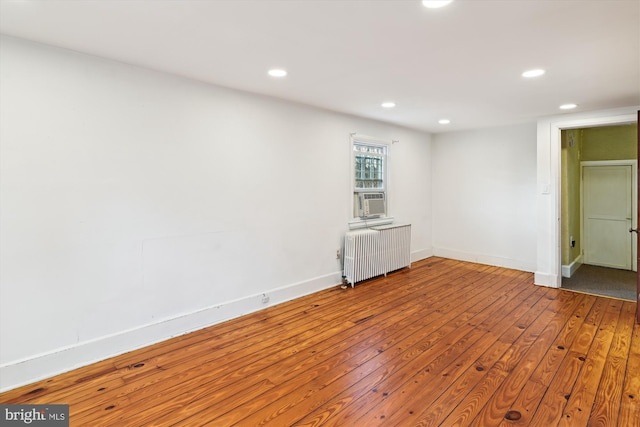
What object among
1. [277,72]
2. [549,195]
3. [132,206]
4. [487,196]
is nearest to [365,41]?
[277,72]

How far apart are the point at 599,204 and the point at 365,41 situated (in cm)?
583

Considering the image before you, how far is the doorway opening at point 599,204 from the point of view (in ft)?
16.7

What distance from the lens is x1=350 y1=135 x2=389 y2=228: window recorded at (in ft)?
16.3

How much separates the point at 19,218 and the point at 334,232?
129 inches

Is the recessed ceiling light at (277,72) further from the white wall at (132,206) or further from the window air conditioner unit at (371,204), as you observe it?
the window air conditioner unit at (371,204)

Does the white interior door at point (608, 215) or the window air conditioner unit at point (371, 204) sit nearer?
the window air conditioner unit at point (371, 204)

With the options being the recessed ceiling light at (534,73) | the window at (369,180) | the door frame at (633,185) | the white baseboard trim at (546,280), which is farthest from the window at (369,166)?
the door frame at (633,185)

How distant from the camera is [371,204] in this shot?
507 centimetres

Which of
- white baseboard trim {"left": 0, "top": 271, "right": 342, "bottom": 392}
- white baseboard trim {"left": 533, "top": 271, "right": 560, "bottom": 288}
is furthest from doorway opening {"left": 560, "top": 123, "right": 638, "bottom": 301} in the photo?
white baseboard trim {"left": 0, "top": 271, "right": 342, "bottom": 392}

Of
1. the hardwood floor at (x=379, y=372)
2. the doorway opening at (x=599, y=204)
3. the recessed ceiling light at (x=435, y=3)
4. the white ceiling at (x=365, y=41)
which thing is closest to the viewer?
the recessed ceiling light at (x=435, y=3)

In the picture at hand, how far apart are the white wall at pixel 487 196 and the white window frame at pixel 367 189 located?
1533mm

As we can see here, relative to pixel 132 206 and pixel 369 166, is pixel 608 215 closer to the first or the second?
pixel 369 166

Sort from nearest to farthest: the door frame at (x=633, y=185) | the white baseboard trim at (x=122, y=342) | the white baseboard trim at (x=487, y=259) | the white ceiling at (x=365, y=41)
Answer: the white ceiling at (x=365, y=41) → the white baseboard trim at (x=122, y=342) → the door frame at (x=633, y=185) → the white baseboard trim at (x=487, y=259)

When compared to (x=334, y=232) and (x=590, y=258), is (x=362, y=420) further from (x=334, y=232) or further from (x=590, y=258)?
(x=590, y=258)
